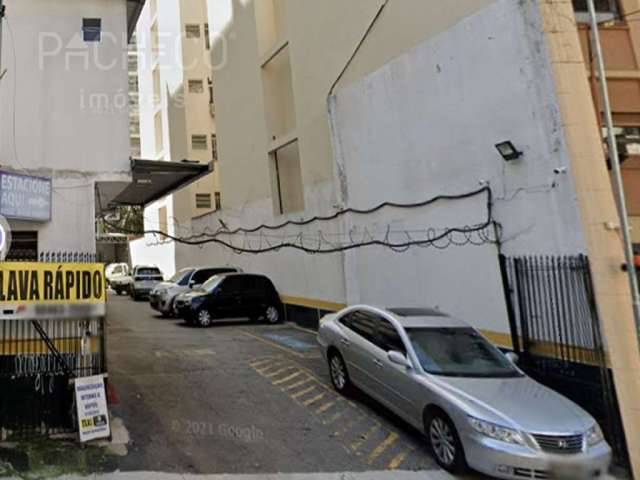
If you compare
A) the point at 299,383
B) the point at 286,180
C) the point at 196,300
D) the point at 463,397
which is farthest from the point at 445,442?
the point at 286,180

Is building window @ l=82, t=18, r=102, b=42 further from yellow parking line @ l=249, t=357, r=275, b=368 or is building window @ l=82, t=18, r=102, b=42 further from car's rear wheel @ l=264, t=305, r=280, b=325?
car's rear wheel @ l=264, t=305, r=280, b=325

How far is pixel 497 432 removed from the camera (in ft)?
17.8

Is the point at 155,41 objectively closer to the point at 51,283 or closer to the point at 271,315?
the point at 271,315

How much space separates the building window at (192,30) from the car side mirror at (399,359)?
2681cm

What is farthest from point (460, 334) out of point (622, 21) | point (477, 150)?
point (622, 21)

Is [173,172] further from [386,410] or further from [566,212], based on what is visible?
[566,212]

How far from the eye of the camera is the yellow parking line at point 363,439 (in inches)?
259

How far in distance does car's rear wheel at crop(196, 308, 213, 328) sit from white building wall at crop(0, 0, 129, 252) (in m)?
7.68

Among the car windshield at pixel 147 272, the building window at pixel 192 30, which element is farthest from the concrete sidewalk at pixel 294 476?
the building window at pixel 192 30

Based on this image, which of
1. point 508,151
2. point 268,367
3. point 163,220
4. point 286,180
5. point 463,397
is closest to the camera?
point 463,397

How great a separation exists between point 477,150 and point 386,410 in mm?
5115

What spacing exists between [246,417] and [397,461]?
2336mm

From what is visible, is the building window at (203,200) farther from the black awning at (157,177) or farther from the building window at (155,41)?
the black awning at (157,177)

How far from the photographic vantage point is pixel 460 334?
7379 millimetres
